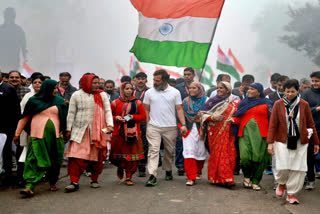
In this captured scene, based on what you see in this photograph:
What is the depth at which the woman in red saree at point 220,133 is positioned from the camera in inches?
270

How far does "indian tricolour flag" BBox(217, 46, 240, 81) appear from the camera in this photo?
1923 centimetres

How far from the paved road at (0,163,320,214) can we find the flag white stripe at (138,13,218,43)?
2835 millimetres

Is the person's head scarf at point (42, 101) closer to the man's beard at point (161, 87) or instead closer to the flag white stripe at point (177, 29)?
the man's beard at point (161, 87)

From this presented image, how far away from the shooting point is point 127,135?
22.8ft

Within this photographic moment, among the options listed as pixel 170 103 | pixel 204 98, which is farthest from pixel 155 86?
pixel 204 98

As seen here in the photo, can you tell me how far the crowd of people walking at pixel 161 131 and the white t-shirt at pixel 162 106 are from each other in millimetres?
17

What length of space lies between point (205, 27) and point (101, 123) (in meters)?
2.91

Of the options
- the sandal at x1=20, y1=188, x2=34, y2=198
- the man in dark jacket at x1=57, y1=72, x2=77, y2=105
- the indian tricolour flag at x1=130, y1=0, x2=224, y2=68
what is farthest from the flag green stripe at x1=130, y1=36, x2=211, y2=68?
the sandal at x1=20, y1=188, x2=34, y2=198

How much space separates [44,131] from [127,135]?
139cm

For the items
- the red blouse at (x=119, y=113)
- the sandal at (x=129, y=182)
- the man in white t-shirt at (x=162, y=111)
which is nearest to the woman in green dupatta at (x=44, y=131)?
the red blouse at (x=119, y=113)

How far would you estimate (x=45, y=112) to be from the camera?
6.21 meters

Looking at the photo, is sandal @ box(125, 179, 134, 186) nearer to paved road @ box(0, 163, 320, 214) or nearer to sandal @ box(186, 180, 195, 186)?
paved road @ box(0, 163, 320, 214)

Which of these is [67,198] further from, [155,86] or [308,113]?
[308,113]

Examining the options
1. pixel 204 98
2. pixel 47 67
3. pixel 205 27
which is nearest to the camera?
pixel 204 98
